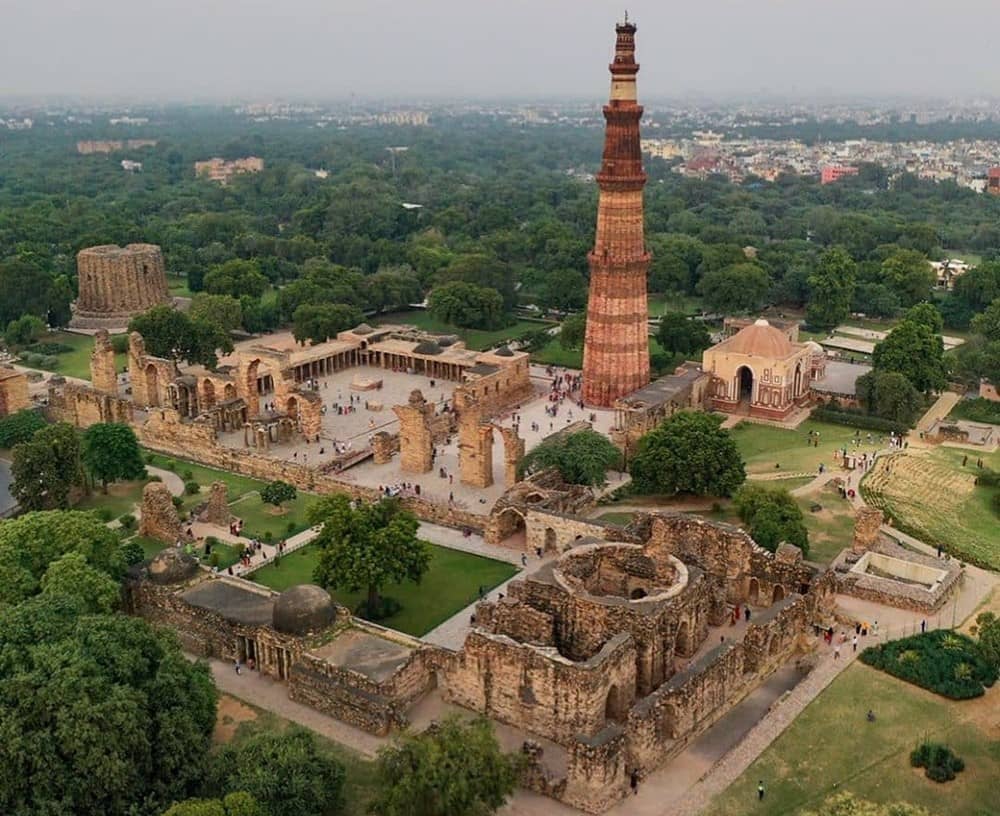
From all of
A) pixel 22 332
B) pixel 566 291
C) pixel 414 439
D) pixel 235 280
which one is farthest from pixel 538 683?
pixel 235 280

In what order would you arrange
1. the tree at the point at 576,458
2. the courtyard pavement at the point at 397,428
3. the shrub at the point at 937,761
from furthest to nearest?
1. the courtyard pavement at the point at 397,428
2. the tree at the point at 576,458
3. the shrub at the point at 937,761

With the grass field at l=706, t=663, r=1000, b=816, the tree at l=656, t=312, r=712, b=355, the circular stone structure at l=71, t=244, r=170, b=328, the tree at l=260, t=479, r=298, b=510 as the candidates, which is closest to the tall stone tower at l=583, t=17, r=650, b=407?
Result: the tree at l=656, t=312, r=712, b=355

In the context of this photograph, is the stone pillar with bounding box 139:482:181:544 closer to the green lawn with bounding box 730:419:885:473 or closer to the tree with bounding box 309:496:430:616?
the tree with bounding box 309:496:430:616

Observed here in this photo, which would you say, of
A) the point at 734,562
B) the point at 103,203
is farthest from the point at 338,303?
the point at 103,203

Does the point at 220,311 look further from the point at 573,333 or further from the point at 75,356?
the point at 573,333

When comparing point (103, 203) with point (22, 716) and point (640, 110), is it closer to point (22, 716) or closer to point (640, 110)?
point (640, 110)

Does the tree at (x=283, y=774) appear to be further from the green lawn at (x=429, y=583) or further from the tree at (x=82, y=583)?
the green lawn at (x=429, y=583)

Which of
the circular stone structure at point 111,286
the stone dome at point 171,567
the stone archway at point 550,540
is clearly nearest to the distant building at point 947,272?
the stone archway at point 550,540
